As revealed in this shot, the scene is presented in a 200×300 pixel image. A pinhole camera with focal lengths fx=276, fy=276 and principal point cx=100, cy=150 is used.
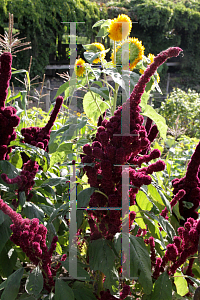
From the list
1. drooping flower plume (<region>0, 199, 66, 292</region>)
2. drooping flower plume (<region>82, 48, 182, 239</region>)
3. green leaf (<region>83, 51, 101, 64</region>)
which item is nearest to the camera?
drooping flower plume (<region>0, 199, 66, 292</region>)

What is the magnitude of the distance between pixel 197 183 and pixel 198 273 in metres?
0.44

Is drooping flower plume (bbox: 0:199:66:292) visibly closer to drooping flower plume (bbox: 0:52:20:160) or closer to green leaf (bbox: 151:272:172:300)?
green leaf (bbox: 151:272:172:300)

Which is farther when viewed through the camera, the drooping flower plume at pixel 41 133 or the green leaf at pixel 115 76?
the drooping flower plume at pixel 41 133

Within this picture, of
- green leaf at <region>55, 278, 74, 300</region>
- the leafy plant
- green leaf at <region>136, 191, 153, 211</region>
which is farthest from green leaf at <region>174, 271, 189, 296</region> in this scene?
green leaf at <region>55, 278, 74, 300</region>

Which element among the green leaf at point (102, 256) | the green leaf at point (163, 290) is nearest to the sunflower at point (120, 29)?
the green leaf at point (102, 256)

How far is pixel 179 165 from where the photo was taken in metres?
3.15

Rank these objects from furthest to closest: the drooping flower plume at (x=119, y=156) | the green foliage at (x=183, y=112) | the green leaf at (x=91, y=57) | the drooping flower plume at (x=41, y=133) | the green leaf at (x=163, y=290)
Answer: the green foliage at (x=183, y=112) < the drooping flower plume at (x=41, y=133) < the green leaf at (x=91, y=57) < the green leaf at (x=163, y=290) < the drooping flower plume at (x=119, y=156)

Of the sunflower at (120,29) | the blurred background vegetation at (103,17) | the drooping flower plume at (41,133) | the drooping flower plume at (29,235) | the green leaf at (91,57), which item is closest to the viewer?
the drooping flower plume at (29,235)

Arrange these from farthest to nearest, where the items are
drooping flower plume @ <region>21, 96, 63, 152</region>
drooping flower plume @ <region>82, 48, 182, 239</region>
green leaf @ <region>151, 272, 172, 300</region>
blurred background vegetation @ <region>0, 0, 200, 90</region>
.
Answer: blurred background vegetation @ <region>0, 0, 200, 90</region>
drooping flower plume @ <region>21, 96, 63, 152</region>
green leaf @ <region>151, 272, 172, 300</region>
drooping flower plume @ <region>82, 48, 182, 239</region>

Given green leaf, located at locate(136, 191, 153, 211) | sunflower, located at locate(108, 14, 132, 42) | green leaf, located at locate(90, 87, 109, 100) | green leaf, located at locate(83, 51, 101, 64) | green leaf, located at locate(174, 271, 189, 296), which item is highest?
sunflower, located at locate(108, 14, 132, 42)

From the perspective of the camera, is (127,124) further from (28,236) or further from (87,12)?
(87,12)

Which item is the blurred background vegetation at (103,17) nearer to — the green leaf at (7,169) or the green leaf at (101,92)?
the green leaf at (101,92)

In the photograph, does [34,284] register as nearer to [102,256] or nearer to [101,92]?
[102,256]

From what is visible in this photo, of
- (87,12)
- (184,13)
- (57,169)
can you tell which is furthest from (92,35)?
(57,169)
